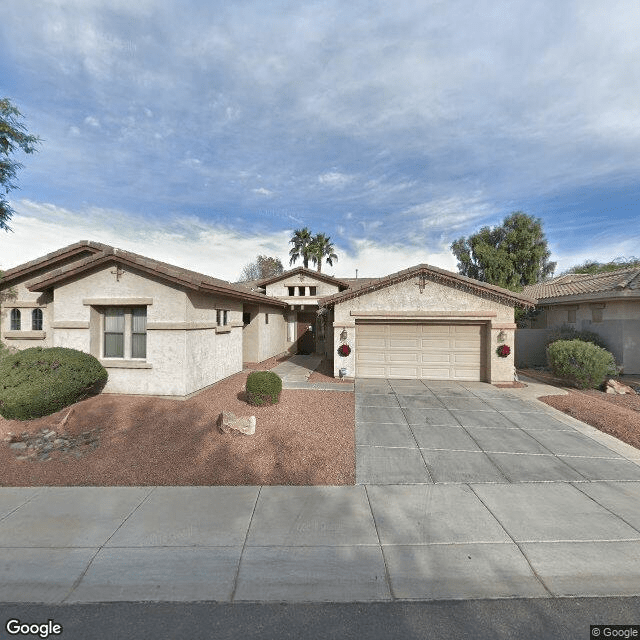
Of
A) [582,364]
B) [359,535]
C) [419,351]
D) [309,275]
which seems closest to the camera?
[359,535]

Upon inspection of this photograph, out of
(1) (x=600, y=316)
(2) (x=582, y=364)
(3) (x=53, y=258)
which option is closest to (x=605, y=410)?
(2) (x=582, y=364)

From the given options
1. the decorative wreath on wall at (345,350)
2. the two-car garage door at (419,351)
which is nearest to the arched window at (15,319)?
the decorative wreath on wall at (345,350)

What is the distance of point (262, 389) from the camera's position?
8.09 meters

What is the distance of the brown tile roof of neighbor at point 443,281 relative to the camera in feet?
37.2

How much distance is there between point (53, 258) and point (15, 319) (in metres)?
3.02

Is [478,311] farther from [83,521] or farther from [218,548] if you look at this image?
[83,521]

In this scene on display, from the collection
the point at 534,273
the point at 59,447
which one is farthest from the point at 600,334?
the point at 59,447

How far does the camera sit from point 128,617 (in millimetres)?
2760

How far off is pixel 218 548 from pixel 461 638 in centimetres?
255

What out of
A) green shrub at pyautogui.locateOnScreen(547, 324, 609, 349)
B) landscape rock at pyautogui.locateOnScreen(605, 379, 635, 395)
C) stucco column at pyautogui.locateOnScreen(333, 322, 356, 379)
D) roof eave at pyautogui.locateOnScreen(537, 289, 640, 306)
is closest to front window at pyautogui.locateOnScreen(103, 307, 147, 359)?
stucco column at pyautogui.locateOnScreen(333, 322, 356, 379)

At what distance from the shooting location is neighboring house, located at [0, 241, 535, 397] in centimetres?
892

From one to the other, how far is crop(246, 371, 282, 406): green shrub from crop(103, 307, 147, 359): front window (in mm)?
Answer: 3612

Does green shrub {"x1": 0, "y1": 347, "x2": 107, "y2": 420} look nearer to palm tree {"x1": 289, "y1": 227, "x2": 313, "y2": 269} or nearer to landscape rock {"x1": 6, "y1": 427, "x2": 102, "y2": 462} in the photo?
landscape rock {"x1": 6, "y1": 427, "x2": 102, "y2": 462}

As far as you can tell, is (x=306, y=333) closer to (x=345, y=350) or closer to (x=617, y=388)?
(x=345, y=350)
